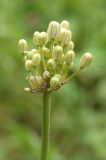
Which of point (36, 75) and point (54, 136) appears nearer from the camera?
point (36, 75)

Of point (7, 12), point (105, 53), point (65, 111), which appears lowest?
point (65, 111)

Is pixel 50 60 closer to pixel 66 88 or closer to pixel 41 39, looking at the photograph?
pixel 41 39

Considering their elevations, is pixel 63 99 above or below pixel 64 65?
above

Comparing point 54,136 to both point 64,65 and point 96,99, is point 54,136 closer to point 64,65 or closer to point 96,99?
point 96,99

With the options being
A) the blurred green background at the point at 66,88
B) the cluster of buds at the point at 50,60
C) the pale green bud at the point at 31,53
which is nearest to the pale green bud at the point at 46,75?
the cluster of buds at the point at 50,60

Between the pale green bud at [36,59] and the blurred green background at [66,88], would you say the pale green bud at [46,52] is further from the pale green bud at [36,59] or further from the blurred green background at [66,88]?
the blurred green background at [66,88]

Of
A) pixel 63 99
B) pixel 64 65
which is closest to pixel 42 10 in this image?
pixel 63 99
